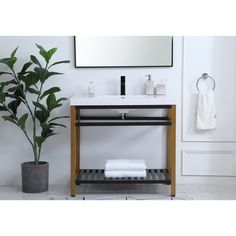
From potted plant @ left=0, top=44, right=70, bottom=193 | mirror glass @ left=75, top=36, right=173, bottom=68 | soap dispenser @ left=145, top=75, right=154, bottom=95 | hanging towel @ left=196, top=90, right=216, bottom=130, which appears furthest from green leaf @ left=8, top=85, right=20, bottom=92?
hanging towel @ left=196, top=90, right=216, bottom=130

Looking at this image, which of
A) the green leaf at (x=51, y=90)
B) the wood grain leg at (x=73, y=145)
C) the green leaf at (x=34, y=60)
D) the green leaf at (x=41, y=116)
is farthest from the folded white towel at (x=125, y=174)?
the green leaf at (x=34, y=60)

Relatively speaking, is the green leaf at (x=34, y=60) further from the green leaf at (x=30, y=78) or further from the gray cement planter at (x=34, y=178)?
the gray cement planter at (x=34, y=178)

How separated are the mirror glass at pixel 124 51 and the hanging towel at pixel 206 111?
498 millimetres

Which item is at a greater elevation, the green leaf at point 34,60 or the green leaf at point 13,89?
the green leaf at point 34,60

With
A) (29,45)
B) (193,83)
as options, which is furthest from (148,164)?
(29,45)

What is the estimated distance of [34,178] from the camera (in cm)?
439

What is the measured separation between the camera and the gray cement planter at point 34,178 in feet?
14.4

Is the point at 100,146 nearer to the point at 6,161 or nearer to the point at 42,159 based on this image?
the point at 42,159

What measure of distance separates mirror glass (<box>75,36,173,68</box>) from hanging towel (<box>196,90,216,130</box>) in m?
0.50

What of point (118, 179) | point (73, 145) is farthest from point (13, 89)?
point (118, 179)

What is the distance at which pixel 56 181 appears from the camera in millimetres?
4766

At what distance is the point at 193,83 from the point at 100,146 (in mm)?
1204

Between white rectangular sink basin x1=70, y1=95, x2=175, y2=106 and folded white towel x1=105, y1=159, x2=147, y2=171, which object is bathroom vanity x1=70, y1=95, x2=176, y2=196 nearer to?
white rectangular sink basin x1=70, y1=95, x2=175, y2=106

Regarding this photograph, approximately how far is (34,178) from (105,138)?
2.84 ft
